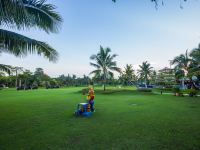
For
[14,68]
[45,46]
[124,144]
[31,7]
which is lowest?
[124,144]

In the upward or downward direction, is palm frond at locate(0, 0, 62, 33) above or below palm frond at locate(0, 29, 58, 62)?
above

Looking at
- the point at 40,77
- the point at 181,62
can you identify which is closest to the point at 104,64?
the point at 181,62

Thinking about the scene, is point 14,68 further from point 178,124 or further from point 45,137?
point 178,124

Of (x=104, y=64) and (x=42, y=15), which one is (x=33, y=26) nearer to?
(x=42, y=15)

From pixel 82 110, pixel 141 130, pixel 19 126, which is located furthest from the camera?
pixel 82 110

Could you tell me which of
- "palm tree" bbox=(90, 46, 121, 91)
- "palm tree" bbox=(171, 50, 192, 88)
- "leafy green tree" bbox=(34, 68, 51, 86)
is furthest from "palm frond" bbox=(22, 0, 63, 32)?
"leafy green tree" bbox=(34, 68, 51, 86)

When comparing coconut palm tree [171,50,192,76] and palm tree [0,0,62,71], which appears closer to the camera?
palm tree [0,0,62,71]

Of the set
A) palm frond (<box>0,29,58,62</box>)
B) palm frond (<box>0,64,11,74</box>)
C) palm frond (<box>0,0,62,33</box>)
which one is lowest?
palm frond (<box>0,64,11,74</box>)

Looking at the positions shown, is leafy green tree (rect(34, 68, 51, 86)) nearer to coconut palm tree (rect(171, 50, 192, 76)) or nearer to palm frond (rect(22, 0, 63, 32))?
coconut palm tree (rect(171, 50, 192, 76))

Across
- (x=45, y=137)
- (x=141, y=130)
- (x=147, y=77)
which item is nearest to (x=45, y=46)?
(x=45, y=137)

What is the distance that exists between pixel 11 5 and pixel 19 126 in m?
4.30

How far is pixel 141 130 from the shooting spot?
247 inches

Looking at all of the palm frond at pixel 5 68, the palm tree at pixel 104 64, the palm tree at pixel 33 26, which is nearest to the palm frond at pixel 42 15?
the palm tree at pixel 33 26

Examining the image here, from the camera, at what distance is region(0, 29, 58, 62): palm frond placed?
6.88 meters
